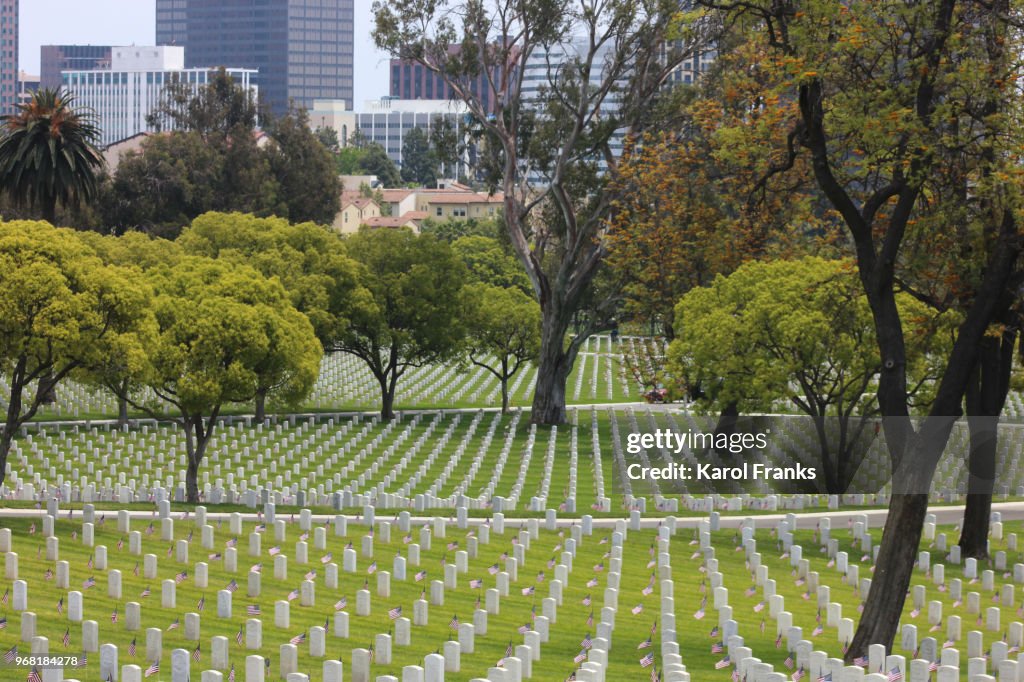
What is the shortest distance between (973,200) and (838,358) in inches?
593

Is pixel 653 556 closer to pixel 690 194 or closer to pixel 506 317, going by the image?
pixel 690 194

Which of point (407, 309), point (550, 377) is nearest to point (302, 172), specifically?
point (407, 309)

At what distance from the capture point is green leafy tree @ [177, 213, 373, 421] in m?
55.0

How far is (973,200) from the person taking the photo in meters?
19.5

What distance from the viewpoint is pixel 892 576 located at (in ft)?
56.5

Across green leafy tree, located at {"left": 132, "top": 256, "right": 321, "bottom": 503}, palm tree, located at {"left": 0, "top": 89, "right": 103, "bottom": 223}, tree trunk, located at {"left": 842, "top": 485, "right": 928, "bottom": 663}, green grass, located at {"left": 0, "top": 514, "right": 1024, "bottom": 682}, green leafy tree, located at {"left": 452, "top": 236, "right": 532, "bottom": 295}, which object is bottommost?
green grass, located at {"left": 0, "top": 514, "right": 1024, "bottom": 682}

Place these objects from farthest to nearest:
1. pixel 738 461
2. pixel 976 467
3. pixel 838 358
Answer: pixel 738 461 < pixel 838 358 < pixel 976 467

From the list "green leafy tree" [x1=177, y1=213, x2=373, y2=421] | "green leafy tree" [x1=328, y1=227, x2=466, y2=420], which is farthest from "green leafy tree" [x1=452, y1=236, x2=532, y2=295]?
"green leafy tree" [x1=328, y1=227, x2=466, y2=420]

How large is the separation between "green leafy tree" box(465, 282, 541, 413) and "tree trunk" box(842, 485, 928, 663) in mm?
41516

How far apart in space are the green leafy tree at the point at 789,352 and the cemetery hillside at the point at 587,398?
11 cm

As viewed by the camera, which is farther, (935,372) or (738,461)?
(738,461)

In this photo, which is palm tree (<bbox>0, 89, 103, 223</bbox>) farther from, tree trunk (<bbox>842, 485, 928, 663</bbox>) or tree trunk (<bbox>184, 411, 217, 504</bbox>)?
tree trunk (<bbox>842, 485, 928, 663</bbox>)

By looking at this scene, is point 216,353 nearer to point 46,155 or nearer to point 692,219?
point 692,219

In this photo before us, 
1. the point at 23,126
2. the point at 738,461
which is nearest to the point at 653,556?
the point at 738,461
